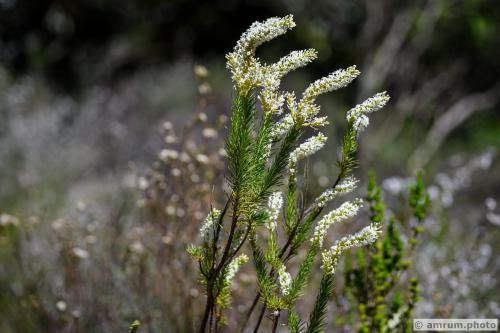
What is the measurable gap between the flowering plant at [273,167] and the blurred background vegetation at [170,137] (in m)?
0.15

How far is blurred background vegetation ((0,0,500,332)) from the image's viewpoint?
9.27ft

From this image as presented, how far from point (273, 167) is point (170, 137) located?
4.26ft

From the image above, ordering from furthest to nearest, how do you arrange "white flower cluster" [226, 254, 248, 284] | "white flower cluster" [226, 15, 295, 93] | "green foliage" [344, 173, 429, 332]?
"green foliage" [344, 173, 429, 332]
"white flower cluster" [226, 254, 248, 284]
"white flower cluster" [226, 15, 295, 93]

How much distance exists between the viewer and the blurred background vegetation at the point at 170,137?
111 inches

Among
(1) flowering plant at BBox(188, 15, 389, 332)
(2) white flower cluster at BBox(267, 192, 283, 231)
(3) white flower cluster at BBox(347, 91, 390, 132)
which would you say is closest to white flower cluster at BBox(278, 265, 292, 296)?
(1) flowering plant at BBox(188, 15, 389, 332)

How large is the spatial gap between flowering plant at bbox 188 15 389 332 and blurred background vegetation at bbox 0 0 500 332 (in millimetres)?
147

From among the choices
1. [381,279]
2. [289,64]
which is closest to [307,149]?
[289,64]

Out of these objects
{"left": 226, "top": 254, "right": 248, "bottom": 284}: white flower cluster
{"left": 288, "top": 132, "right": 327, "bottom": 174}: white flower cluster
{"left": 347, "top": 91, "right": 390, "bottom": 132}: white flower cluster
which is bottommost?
{"left": 226, "top": 254, "right": 248, "bottom": 284}: white flower cluster

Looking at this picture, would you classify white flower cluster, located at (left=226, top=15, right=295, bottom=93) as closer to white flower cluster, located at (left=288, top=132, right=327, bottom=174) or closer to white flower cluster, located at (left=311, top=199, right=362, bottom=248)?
white flower cluster, located at (left=288, top=132, right=327, bottom=174)

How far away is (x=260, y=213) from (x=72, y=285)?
5.32ft

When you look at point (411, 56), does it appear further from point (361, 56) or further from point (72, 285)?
point (72, 285)

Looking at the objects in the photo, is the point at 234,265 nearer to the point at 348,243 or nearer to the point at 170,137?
the point at 348,243

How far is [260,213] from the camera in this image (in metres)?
1.48

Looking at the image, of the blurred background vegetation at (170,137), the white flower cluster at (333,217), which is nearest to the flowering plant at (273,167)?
the white flower cluster at (333,217)
